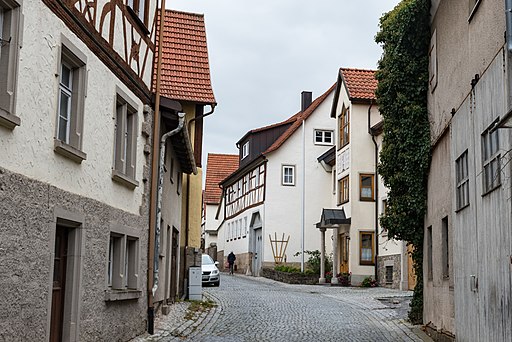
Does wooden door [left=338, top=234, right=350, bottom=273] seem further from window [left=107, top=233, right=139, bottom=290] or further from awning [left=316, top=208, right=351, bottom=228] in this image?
window [left=107, top=233, right=139, bottom=290]

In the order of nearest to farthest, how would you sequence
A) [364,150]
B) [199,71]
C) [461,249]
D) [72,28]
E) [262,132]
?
1. [72,28]
2. [461,249]
3. [199,71]
4. [364,150]
5. [262,132]

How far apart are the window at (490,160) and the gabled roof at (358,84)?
952 inches

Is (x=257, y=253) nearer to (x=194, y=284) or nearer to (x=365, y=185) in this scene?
(x=365, y=185)

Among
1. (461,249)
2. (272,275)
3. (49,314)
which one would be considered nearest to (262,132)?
(272,275)

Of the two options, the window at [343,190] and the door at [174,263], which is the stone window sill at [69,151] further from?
the window at [343,190]

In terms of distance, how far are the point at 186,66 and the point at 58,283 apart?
12.4 metres

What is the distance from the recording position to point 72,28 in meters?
10.0

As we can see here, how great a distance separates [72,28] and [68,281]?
3369 millimetres

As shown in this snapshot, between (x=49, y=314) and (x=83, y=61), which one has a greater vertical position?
(x=83, y=61)

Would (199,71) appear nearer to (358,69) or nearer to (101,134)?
(101,134)

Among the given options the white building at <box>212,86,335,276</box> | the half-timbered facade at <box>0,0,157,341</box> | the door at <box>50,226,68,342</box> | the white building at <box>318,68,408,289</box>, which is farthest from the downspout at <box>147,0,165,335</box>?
the white building at <box>212,86,335,276</box>

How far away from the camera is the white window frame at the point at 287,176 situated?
149 ft

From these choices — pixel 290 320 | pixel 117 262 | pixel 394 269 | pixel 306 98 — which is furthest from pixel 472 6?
pixel 306 98

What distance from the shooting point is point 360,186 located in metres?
35.7
